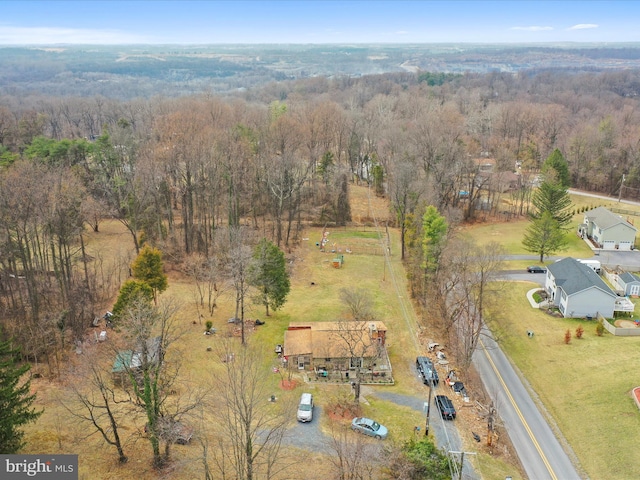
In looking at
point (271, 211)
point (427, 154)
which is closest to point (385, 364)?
point (271, 211)

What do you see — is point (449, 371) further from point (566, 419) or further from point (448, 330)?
point (566, 419)

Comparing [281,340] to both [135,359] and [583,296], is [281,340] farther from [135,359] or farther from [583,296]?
[583,296]

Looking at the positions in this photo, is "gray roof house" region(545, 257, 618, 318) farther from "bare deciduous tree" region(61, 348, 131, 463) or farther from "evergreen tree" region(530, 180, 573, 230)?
"bare deciduous tree" region(61, 348, 131, 463)

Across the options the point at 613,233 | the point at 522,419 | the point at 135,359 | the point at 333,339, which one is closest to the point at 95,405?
the point at 135,359

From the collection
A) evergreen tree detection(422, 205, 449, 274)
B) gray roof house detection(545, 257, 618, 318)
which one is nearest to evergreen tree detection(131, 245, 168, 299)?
evergreen tree detection(422, 205, 449, 274)

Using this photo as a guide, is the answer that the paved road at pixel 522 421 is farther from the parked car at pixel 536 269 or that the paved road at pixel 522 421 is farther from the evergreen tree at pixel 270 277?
the parked car at pixel 536 269

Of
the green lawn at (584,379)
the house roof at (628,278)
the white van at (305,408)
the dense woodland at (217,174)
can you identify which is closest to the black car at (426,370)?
the green lawn at (584,379)

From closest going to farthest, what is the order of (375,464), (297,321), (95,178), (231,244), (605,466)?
1. (375,464)
2. (605,466)
3. (297,321)
4. (231,244)
5. (95,178)
